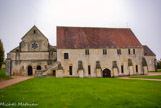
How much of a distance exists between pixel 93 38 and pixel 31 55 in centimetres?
1596

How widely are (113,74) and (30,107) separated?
25231 mm

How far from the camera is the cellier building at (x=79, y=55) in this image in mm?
28547

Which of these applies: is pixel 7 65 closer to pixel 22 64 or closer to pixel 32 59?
pixel 22 64

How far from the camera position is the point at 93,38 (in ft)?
103

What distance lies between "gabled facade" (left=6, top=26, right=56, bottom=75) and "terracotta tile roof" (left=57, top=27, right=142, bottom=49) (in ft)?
15.1

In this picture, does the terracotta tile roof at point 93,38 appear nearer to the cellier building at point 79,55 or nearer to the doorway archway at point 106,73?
the cellier building at point 79,55

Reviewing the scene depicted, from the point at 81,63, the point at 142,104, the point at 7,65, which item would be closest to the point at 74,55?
the point at 81,63

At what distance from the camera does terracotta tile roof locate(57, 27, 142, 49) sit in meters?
29.5

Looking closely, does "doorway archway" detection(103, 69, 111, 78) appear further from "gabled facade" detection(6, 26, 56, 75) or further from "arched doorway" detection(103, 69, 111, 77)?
"gabled facade" detection(6, 26, 56, 75)

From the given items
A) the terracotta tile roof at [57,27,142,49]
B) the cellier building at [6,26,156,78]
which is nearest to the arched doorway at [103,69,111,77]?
the cellier building at [6,26,156,78]

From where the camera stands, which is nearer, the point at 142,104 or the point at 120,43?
the point at 142,104

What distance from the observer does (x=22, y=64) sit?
30.1 m

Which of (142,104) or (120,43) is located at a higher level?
(120,43)

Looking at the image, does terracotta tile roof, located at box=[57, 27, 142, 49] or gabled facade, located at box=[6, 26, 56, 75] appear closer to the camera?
terracotta tile roof, located at box=[57, 27, 142, 49]
